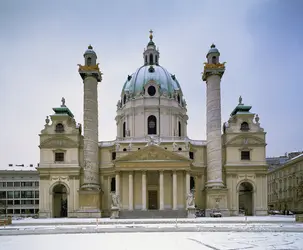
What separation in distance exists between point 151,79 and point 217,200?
988 inches

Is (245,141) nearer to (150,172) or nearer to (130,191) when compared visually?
(150,172)

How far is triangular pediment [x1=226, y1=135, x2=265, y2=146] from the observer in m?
64.5

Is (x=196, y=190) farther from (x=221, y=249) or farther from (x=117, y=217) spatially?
(x=221, y=249)

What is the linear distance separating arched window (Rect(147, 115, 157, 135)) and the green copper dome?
15.5 ft

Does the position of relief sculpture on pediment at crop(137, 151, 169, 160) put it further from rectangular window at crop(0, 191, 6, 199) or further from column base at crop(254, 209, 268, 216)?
rectangular window at crop(0, 191, 6, 199)

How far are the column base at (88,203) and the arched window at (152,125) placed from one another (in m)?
15.7

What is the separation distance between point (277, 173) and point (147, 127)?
3630 cm

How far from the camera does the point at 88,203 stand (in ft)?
190

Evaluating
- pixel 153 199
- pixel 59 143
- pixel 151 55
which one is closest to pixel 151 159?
pixel 153 199

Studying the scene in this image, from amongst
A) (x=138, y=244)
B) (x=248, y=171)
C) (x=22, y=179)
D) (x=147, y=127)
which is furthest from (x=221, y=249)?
(x=22, y=179)

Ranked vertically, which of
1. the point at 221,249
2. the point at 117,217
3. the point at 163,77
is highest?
the point at 163,77

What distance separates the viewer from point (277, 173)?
90562 mm

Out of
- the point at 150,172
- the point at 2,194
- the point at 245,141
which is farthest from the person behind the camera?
the point at 2,194

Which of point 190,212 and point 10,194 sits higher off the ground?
point 190,212
